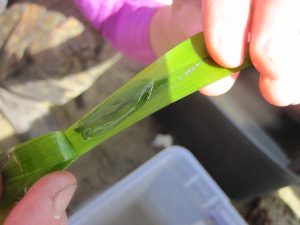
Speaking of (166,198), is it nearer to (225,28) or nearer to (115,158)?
(115,158)

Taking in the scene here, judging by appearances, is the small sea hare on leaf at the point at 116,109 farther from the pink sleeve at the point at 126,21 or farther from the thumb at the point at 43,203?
the pink sleeve at the point at 126,21

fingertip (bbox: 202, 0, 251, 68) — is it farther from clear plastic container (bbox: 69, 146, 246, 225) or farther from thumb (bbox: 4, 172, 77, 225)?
clear plastic container (bbox: 69, 146, 246, 225)

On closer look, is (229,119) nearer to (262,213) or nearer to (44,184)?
(262,213)

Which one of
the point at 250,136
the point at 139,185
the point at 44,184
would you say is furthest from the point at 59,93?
the point at 44,184

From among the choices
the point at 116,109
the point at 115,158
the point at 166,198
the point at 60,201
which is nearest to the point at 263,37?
the point at 116,109

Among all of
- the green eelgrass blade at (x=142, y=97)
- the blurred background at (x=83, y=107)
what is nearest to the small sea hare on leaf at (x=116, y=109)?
the green eelgrass blade at (x=142, y=97)
